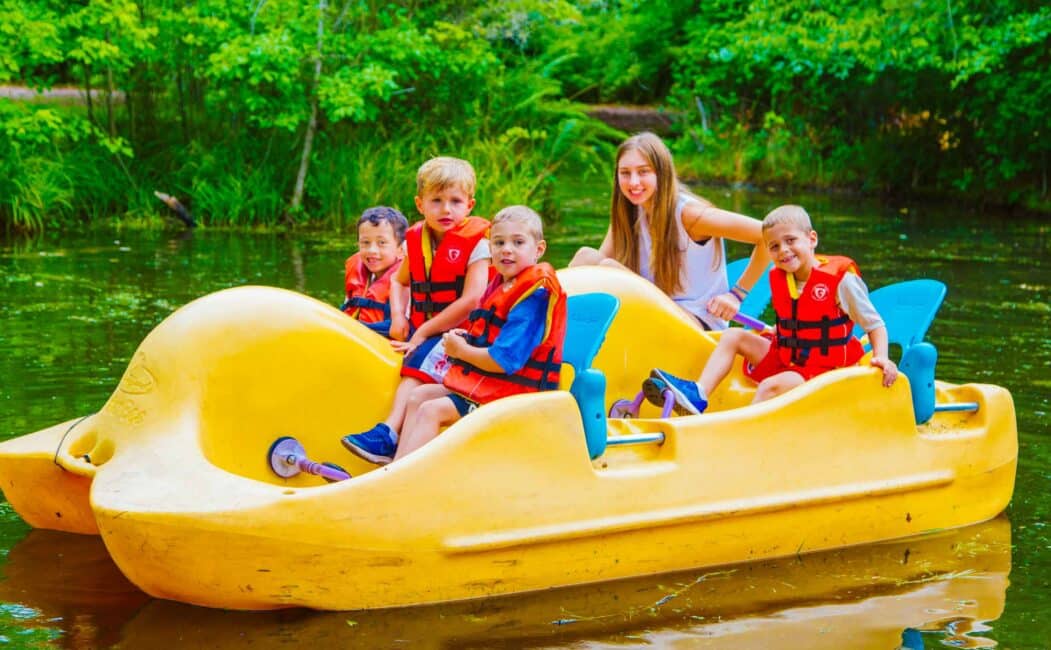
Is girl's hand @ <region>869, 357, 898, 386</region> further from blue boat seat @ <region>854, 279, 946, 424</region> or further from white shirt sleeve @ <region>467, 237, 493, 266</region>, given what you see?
white shirt sleeve @ <region>467, 237, 493, 266</region>

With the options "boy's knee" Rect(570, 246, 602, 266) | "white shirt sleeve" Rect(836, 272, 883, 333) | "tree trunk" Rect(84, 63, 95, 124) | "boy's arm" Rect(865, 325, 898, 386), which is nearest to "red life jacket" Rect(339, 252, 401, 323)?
"boy's knee" Rect(570, 246, 602, 266)

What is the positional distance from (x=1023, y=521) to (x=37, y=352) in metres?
4.37

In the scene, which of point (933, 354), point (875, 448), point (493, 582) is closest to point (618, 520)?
point (493, 582)

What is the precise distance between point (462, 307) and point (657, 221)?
104 centimetres

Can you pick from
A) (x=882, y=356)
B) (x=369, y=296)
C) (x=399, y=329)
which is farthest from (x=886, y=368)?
(x=369, y=296)

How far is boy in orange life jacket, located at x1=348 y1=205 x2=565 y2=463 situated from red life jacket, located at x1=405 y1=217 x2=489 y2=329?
0.38 metres

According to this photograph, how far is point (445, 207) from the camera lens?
4238 millimetres

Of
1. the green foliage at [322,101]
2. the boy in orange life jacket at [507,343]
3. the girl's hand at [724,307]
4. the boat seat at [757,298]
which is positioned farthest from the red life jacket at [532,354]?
the green foliage at [322,101]

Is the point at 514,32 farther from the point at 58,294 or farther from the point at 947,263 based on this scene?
the point at 58,294

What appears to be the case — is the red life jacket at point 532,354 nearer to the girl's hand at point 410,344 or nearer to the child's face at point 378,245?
Answer: the girl's hand at point 410,344

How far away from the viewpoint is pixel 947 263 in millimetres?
10336

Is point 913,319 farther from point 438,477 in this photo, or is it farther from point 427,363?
point 438,477

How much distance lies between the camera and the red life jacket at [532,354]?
3.78 meters

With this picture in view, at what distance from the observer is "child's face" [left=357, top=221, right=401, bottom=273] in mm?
4785
